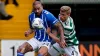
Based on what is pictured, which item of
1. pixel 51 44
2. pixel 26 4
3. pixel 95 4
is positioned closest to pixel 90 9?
pixel 95 4

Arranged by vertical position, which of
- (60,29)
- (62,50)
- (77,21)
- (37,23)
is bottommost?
(77,21)

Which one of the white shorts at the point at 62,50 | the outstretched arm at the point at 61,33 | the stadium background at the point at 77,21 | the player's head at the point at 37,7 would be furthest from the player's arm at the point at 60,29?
the stadium background at the point at 77,21

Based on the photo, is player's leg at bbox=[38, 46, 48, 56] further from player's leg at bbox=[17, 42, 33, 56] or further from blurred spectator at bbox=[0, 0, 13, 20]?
blurred spectator at bbox=[0, 0, 13, 20]

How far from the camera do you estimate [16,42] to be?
44.0ft

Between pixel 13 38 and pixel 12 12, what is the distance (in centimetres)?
65

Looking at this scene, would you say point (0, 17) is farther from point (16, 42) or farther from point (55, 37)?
point (55, 37)

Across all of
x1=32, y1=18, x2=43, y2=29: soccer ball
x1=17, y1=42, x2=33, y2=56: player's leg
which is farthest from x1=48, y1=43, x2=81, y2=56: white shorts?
x1=32, y1=18, x2=43, y2=29: soccer ball

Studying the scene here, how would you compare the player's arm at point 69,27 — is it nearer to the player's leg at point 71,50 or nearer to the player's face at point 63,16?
the player's face at point 63,16

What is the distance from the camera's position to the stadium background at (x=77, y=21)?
43.9ft

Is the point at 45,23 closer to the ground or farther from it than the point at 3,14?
farther from it

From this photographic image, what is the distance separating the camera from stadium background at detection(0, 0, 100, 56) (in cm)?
1338

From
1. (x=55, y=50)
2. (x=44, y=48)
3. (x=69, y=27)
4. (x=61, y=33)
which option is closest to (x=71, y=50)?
(x=55, y=50)

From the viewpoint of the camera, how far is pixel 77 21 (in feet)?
44.6

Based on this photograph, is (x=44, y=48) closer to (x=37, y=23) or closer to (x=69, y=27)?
(x=37, y=23)
